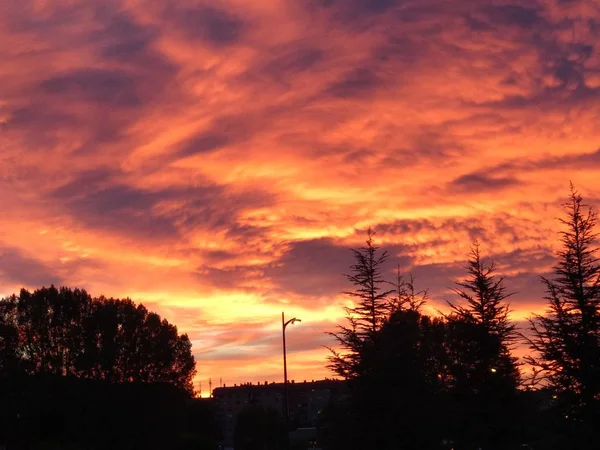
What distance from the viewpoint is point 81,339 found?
75188 millimetres

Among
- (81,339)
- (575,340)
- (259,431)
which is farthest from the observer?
(259,431)

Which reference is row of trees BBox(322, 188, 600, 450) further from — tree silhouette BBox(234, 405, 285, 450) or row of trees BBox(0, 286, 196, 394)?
tree silhouette BBox(234, 405, 285, 450)

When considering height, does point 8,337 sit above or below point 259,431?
above

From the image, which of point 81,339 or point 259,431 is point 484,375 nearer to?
point 81,339

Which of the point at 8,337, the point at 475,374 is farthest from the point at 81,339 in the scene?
the point at 475,374

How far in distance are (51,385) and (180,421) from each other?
14.5m

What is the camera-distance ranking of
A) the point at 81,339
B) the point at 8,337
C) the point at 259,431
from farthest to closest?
the point at 259,431 < the point at 81,339 < the point at 8,337

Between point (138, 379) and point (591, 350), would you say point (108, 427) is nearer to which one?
point (138, 379)

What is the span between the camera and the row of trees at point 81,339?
73062 millimetres

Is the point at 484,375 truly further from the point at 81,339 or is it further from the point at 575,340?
the point at 81,339

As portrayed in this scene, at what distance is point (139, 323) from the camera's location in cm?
7900

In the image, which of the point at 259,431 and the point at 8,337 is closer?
the point at 8,337

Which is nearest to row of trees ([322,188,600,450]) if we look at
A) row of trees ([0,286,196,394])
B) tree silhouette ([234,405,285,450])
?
row of trees ([0,286,196,394])

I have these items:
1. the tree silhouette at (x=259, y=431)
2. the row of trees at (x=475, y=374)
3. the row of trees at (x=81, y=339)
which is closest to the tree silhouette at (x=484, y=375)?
the row of trees at (x=475, y=374)
